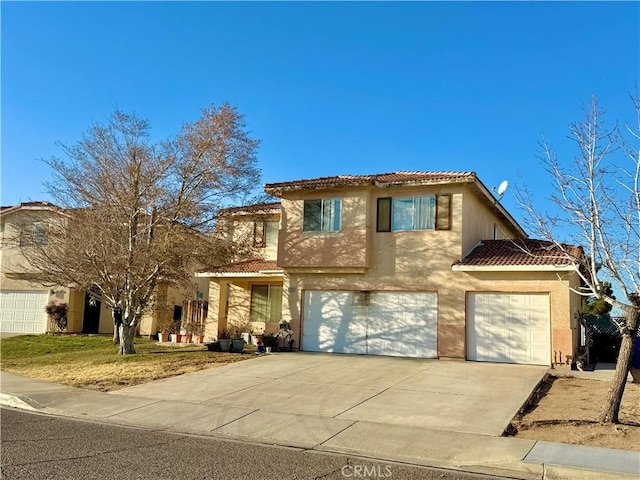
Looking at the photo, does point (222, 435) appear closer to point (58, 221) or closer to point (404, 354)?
point (404, 354)

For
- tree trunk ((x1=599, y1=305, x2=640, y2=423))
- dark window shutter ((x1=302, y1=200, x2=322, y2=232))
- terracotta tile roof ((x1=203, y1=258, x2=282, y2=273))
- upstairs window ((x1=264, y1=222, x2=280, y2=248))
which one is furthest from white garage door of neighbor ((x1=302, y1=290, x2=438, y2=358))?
tree trunk ((x1=599, y1=305, x2=640, y2=423))

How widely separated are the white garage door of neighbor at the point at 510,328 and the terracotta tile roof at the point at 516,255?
3.23 ft

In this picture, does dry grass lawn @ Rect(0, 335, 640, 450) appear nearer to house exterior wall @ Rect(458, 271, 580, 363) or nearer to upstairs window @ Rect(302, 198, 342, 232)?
house exterior wall @ Rect(458, 271, 580, 363)

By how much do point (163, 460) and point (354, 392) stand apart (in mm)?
5688

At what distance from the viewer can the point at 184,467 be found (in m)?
6.78

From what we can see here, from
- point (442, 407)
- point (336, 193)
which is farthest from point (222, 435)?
point (336, 193)

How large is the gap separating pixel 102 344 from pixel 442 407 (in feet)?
A: 55.6

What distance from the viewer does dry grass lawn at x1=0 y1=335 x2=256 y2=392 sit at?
14594 millimetres

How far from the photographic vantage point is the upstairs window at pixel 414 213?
17800mm

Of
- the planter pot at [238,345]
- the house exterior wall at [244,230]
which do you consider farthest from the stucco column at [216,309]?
the planter pot at [238,345]

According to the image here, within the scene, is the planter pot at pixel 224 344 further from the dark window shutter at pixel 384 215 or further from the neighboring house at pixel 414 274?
the dark window shutter at pixel 384 215

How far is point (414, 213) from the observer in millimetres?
18266

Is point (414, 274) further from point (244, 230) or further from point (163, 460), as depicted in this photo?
point (163, 460)

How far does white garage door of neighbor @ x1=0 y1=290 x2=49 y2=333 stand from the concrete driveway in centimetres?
1684
